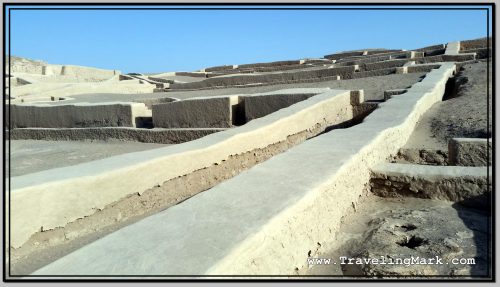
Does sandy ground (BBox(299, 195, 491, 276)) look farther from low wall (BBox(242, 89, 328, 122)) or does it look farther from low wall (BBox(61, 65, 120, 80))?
low wall (BBox(61, 65, 120, 80))

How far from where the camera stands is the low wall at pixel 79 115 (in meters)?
7.77

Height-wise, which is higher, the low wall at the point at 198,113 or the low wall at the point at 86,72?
the low wall at the point at 86,72

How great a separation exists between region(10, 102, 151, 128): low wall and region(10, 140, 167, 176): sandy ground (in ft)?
1.68

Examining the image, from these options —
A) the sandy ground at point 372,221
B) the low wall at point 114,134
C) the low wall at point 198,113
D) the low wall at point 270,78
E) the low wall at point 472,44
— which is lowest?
the sandy ground at point 372,221

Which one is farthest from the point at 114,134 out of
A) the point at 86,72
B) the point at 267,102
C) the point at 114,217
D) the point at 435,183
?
the point at 86,72

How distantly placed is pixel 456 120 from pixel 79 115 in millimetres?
6607

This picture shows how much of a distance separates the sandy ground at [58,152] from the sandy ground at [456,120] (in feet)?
13.0

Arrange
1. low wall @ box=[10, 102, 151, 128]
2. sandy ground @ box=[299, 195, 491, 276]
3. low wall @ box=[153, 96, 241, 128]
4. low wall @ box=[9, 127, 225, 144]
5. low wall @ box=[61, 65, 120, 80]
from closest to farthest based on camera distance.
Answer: sandy ground @ box=[299, 195, 491, 276] → low wall @ box=[9, 127, 225, 144] → low wall @ box=[153, 96, 241, 128] → low wall @ box=[10, 102, 151, 128] → low wall @ box=[61, 65, 120, 80]

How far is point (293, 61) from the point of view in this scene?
2205 centimetres

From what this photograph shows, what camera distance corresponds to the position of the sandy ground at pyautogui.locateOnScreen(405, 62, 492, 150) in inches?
203

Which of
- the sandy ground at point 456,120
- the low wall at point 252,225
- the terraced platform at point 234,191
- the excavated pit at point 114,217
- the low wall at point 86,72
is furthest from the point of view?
the low wall at point 86,72

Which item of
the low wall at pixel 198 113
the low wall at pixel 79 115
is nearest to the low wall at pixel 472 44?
the low wall at pixel 198 113

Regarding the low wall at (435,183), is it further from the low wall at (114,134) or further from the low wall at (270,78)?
Result: the low wall at (270,78)

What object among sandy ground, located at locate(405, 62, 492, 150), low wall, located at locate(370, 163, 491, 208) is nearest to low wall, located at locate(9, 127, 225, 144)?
sandy ground, located at locate(405, 62, 492, 150)
